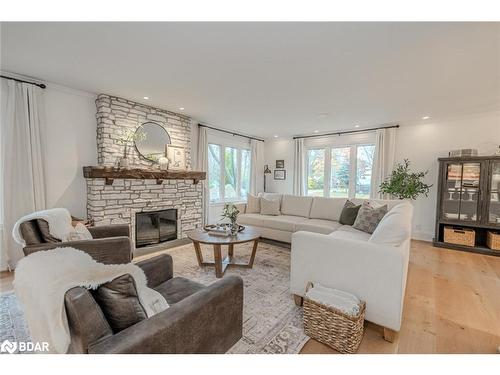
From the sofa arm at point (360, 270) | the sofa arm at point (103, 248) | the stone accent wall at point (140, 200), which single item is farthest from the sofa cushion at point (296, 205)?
the sofa arm at point (103, 248)

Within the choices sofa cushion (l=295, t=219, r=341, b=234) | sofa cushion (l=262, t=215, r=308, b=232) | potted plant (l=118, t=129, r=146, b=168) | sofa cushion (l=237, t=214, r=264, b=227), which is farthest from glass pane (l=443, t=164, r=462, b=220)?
potted plant (l=118, t=129, r=146, b=168)

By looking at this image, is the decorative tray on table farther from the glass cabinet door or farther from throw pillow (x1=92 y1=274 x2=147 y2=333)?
the glass cabinet door

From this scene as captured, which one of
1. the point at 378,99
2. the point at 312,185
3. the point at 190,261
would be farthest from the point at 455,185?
the point at 190,261

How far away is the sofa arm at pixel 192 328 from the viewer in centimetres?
87

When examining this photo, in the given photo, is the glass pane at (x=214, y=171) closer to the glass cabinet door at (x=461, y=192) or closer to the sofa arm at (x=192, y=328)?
the sofa arm at (x=192, y=328)

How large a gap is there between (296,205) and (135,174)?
2.92 m

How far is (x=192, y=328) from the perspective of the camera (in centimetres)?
107

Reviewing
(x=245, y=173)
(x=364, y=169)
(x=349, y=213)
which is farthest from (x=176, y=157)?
(x=364, y=169)

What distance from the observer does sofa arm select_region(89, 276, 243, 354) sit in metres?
0.87

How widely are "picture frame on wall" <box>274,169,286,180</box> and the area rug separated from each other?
136 inches

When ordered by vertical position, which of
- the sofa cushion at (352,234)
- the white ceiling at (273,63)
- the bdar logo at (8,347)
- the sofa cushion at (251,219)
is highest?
the white ceiling at (273,63)

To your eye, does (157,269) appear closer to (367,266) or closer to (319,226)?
(367,266)

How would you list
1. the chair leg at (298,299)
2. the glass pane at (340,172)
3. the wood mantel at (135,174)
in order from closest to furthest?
the chair leg at (298,299) → the wood mantel at (135,174) → the glass pane at (340,172)
